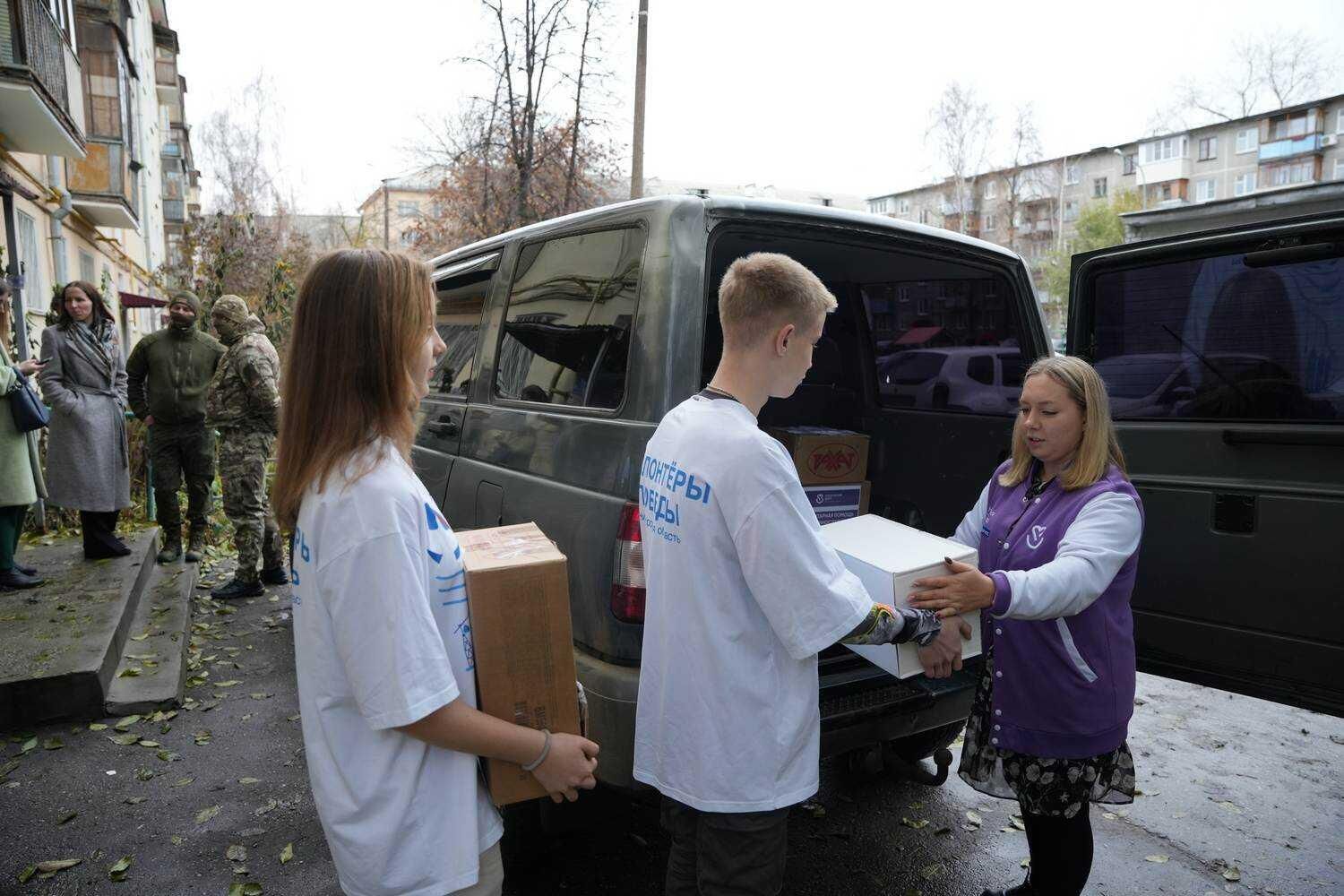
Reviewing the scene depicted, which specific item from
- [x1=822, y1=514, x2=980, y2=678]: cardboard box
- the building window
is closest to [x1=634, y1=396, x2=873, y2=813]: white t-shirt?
[x1=822, y1=514, x2=980, y2=678]: cardboard box

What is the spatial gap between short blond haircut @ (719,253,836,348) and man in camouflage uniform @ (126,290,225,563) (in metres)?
6.03

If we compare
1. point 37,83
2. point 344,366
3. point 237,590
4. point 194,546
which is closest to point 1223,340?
point 344,366

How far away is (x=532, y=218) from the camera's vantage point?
1870 cm

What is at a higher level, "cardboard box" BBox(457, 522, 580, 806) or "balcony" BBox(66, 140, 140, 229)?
"balcony" BBox(66, 140, 140, 229)

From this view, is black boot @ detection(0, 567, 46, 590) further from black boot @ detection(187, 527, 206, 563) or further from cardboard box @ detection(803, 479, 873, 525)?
cardboard box @ detection(803, 479, 873, 525)

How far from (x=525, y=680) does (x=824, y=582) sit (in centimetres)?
61

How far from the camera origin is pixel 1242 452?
2834 millimetres

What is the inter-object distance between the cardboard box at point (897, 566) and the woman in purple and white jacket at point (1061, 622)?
0.05m

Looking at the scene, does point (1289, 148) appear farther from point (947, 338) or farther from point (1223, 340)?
point (1223, 340)


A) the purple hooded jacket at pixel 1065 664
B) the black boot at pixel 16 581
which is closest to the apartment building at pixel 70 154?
the black boot at pixel 16 581

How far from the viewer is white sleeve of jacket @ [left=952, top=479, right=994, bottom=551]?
8.87ft

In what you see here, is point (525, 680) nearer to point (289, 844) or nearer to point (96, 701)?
point (289, 844)

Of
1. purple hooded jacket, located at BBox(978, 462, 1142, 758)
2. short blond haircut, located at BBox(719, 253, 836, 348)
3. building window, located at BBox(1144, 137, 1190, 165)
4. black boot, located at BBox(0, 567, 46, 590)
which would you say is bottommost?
black boot, located at BBox(0, 567, 46, 590)

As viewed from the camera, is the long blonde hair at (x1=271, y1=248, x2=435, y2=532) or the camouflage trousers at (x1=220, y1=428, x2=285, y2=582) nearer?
the long blonde hair at (x1=271, y1=248, x2=435, y2=532)
